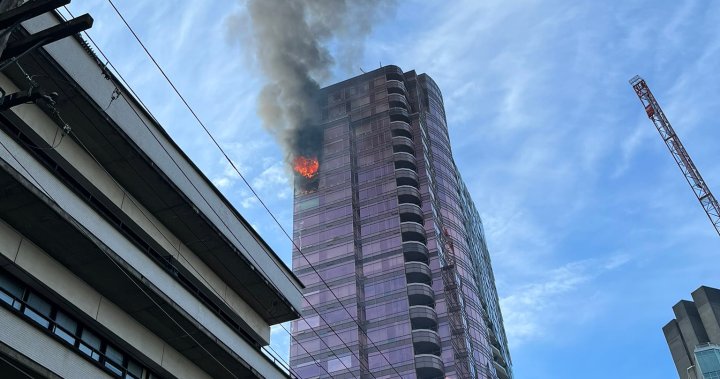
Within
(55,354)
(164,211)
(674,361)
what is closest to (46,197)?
(55,354)

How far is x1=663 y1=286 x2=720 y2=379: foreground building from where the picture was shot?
136 metres

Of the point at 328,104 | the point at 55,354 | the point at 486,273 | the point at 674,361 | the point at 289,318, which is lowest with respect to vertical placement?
the point at 55,354

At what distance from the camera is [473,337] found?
100750mm

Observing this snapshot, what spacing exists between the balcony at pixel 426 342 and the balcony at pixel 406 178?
25.5 meters

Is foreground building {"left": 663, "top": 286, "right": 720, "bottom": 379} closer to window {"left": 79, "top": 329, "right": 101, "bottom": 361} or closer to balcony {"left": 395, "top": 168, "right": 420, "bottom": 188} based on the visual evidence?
balcony {"left": 395, "top": 168, "right": 420, "bottom": 188}

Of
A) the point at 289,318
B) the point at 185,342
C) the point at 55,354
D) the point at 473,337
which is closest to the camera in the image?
the point at 55,354

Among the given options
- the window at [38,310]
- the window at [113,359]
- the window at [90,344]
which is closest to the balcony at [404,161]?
the window at [113,359]

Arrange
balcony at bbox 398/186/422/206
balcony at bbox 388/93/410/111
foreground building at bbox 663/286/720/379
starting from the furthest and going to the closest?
A: 1. foreground building at bbox 663/286/720/379
2. balcony at bbox 388/93/410/111
3. balcony at bbox 398/186/422/206

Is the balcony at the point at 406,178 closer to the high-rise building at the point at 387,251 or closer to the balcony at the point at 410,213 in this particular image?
the high-rise building at the point at 387,251

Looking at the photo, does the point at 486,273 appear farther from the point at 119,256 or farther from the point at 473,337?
the point at 119,256

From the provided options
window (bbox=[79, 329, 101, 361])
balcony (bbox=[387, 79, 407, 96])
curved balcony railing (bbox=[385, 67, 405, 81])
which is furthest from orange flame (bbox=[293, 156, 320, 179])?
window (bbox=[79, 329, 101, 361])

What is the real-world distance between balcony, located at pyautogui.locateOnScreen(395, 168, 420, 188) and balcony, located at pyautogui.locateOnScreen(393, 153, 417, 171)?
127 cm

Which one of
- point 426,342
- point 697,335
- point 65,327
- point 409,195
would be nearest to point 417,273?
point 426,342

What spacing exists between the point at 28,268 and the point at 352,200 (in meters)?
89.7
